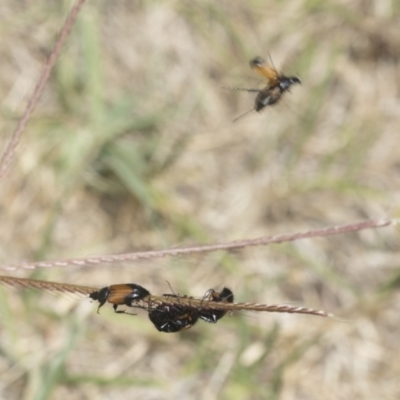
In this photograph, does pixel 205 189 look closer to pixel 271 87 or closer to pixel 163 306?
pixel 271 87

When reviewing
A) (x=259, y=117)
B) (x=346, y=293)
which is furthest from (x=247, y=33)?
(x=346, y=293)

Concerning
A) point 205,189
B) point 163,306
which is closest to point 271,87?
point 163,306

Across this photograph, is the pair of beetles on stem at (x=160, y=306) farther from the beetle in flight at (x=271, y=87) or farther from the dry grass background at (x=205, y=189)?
the dry grass background at (x=205, y=189)

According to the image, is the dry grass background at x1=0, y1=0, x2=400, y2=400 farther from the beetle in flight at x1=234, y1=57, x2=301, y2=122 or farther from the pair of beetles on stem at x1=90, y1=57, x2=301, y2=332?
the pair of beetles on stem at x1=90, y1=57, x2=301, y2=332

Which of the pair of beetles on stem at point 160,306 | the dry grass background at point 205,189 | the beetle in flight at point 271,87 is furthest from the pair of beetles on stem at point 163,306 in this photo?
the dry grass background at point 205,189

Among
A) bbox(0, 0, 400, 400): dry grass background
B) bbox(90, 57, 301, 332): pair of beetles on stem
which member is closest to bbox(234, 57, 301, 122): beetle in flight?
bbox(90, 57, 301, 332): pair of beetles on stem

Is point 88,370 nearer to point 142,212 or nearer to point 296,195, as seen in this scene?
point 142,212
